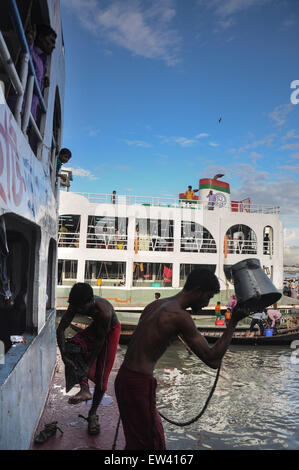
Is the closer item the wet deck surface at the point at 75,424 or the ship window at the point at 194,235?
the wet deck surface at the point at 75,424

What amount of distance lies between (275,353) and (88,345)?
11.3m

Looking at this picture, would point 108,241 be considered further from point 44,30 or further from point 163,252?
point 44,30

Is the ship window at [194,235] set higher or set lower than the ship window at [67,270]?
higher

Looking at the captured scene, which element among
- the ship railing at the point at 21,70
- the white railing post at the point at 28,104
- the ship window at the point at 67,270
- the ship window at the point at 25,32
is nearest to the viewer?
the ship railing at the point at 21,70

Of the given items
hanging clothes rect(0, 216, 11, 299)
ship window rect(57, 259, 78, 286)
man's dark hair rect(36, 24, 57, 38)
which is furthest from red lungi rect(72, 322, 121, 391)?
ship window rect(57, 259, 78, 286)

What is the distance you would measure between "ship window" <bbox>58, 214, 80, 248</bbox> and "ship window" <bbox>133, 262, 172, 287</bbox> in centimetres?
423

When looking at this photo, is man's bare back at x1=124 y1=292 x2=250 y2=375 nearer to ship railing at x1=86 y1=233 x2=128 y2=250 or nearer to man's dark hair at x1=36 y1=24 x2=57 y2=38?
man's dark hair at x1=36 y1=24 x2=57 y2=38

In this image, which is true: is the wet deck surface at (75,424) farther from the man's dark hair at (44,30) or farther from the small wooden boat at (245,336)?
the small wooden boat at (245,336)

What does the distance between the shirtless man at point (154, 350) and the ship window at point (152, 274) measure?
19.4m

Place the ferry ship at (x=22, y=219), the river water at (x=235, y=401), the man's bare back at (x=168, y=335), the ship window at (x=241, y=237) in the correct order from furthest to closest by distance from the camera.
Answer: the ship window at (x=241, y=237)
the river water at (x=235, y=401)
the ferry ship at (x=22, y=219)
the man's bare back at (x=168, y=335)

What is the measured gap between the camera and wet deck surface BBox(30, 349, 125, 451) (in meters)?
3.61

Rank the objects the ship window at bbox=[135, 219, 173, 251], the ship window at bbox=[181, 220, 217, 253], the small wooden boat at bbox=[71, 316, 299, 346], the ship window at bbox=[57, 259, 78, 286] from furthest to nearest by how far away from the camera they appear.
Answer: the ship window at bbox=[181, 220, 217, 253] → the ship window at bbox=[135, 219, 173, 251] → the ship window at bbox=[57, 259, 78, 286] → the small wooden boat at bbox=[71, 316, 299, 346]

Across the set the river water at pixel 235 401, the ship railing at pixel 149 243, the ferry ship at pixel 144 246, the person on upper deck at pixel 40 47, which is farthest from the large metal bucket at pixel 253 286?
the ship railing at pixel 149 243

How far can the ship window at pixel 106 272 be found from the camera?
22141mm
